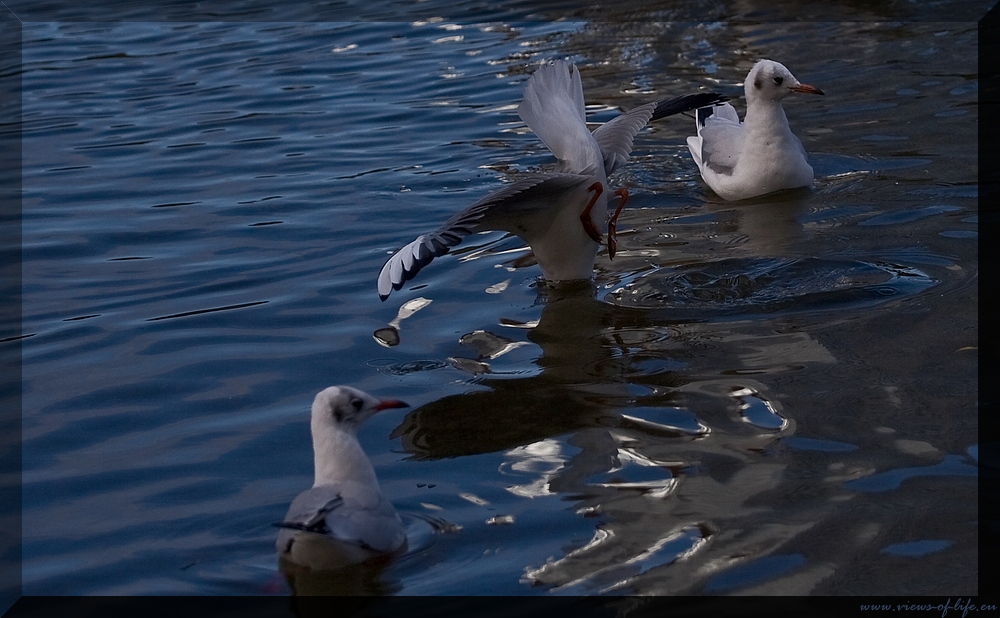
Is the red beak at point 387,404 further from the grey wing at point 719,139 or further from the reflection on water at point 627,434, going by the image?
the grey wing at point 719,139

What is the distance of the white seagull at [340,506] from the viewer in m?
3.82

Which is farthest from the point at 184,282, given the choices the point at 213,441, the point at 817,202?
the point at 817,202

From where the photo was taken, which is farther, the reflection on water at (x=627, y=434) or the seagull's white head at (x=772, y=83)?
the seagull's white head at (x=772, y=83)

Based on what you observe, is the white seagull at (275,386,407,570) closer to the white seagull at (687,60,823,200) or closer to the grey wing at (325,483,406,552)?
the grey wing at (325,483,406,552)

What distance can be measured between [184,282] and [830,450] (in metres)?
4.26

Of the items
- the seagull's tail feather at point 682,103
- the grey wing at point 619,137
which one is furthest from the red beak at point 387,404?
the seagull's tail feather at point 682,103

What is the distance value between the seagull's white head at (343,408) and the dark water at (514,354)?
46 cm

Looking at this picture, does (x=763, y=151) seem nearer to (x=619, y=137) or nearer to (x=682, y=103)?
(x=682, y=103)

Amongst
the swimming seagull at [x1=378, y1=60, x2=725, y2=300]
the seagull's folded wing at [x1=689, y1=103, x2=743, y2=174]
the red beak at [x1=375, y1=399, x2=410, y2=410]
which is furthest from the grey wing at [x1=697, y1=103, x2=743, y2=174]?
the red beak at [x1=375, y1=399, x2=410, y2=410]

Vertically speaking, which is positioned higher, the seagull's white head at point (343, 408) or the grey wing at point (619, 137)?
the grey wing at point (619, 137)

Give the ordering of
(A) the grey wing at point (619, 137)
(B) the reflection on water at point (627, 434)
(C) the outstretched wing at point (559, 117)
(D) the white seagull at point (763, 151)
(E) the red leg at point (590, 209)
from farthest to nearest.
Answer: (D) the white seagull at point (763, 151), (A) the grey wing at point (619, 137), (C) the outstretched wing at point (559, 117), (E) the red leg at point (590, 209), (B) the reflection on water at point (627, 434)

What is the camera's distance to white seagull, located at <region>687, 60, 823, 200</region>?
8141mm

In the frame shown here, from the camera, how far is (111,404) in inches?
226

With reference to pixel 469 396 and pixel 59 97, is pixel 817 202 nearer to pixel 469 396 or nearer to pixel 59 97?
pixel 469 396
